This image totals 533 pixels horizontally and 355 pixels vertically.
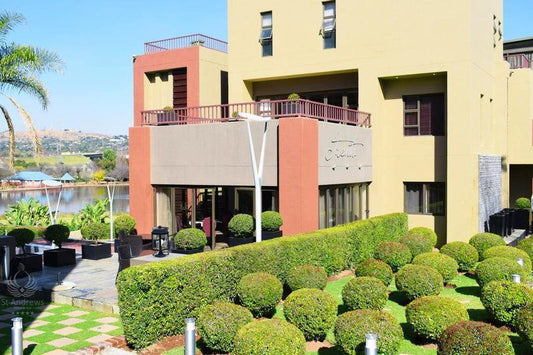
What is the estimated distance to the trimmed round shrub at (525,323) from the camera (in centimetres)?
824

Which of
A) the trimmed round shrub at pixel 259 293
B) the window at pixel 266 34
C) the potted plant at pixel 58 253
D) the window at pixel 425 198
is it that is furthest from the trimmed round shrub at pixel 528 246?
the potted plant at pixel 58 253

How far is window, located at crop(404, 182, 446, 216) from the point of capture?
67.2 feet

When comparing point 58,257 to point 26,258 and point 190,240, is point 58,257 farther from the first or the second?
point 190,240

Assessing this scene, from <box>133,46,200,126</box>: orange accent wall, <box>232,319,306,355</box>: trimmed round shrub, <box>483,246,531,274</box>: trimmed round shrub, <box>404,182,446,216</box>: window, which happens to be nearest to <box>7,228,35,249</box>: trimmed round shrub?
<box>133,46,200,126</box>: orange accent wall

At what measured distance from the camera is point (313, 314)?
916 centimetres

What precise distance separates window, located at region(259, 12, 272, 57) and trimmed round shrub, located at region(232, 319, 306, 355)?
16095 mm

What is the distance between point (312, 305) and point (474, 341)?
8.91 feet

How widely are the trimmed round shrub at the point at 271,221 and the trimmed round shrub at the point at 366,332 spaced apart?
23.9ft

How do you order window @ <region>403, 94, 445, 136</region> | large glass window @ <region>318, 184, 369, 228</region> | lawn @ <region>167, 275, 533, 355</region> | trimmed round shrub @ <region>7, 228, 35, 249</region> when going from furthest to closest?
window @ <region>403, 94, 445, 136</region>
large glass window @ <region>318, 184, 369, 228</region>
trimmed round shrub @ <region>7, 228, 35, 249</region>
lawn @ <region>167, 275, 533, 355</region>

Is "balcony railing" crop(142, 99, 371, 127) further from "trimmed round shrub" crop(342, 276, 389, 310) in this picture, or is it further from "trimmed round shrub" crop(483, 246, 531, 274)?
"trimmed round shrub" crop(342, 276, 389, 310)

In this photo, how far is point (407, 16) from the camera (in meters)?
19.8

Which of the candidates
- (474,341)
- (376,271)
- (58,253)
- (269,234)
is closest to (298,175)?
(269,234)

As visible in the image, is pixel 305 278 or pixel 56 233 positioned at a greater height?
pixel 56 233

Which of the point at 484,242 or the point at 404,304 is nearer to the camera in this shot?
the point at 404,304
